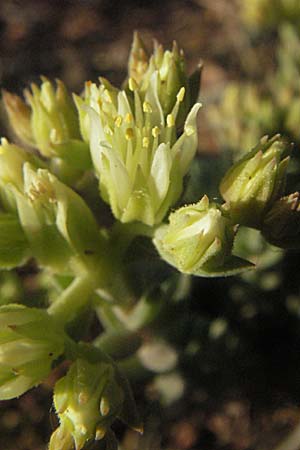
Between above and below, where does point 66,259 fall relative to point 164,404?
above

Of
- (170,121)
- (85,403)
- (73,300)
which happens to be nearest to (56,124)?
(170,121)

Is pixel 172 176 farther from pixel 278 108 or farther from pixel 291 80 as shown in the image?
pixel 291 80

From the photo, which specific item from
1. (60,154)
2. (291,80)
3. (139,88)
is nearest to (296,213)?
(139,88)

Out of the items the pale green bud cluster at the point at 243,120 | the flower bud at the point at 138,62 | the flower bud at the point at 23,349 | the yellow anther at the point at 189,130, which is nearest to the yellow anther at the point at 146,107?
the yellow anther at the point at 189,130

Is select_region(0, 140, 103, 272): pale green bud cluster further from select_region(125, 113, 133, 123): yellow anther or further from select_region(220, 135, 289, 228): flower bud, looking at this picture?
select_region(220, 135, 289, 228): flower bud

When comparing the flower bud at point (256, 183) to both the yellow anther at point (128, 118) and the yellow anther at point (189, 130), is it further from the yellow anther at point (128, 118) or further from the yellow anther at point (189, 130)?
the yellow anther at point (128, 118)

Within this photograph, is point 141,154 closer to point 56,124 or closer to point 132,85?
point 132,85
